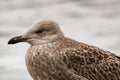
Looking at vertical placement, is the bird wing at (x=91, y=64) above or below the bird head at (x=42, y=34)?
below

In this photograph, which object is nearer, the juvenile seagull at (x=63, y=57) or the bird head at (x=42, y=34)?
the juvenile seagull at (x=63, y=57)

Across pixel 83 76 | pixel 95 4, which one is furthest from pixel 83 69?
pixel 95 4

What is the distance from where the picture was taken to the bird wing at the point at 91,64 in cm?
1009

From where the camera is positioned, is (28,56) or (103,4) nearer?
(28,56)

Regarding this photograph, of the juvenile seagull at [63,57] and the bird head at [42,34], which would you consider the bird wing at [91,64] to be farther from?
the bird head at [42,34]

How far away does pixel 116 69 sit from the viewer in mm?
10180

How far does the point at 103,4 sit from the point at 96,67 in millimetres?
7906

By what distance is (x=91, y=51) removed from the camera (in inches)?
400

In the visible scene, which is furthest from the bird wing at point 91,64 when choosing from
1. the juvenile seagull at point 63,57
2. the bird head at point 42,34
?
the bird head at point 42,34

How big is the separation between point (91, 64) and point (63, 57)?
15.0 inches

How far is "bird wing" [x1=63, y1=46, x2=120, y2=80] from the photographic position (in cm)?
1009

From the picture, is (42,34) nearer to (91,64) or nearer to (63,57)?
(63,57)

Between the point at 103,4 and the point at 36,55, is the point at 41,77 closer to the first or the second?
the point at 36,55

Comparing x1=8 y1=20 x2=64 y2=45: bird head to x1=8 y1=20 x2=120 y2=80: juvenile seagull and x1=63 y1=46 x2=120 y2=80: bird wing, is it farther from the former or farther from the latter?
x1=63 y1=46 x2=120 y2=80: bird wing
